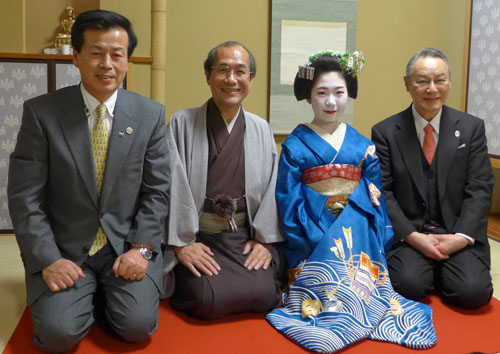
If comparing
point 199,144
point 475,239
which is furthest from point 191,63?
point 475,239

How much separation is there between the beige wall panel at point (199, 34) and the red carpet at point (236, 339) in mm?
2741

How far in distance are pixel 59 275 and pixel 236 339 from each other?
0.80 m

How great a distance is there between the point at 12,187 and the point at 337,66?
5.50 ft

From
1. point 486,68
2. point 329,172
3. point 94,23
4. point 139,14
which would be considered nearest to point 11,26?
point 139,14

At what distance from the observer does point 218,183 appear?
8.57 feet

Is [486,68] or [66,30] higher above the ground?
[66,30]

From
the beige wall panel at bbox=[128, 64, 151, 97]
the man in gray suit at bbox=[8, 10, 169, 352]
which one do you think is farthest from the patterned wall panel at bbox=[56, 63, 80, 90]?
the man in gray suit at bbox=[8, 10, 169, 352]

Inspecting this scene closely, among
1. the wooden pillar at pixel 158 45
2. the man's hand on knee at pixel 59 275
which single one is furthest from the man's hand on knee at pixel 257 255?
the wooden pillar at pixel 158 45

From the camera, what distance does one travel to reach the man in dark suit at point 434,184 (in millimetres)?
2705

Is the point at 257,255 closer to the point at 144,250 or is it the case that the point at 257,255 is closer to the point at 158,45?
the point at 144,250

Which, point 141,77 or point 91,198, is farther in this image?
point 141,77

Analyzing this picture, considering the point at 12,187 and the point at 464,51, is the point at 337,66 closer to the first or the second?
the point at 12,187

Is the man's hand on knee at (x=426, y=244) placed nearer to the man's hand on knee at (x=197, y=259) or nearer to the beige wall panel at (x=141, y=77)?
the man's hand on knee at (x=197, y=259)

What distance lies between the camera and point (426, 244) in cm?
270
